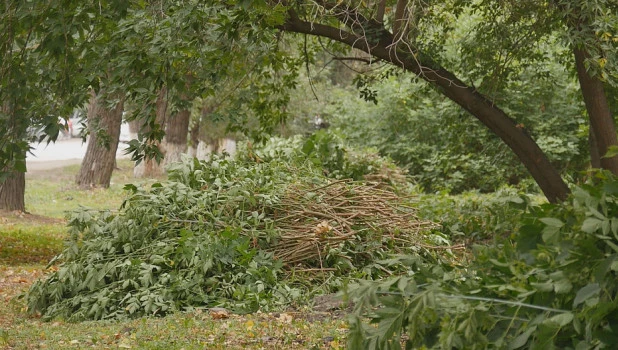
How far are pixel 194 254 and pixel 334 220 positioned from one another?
1.73 m

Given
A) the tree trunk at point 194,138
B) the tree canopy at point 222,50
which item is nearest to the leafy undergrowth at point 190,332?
the tree canopy at point 222,50

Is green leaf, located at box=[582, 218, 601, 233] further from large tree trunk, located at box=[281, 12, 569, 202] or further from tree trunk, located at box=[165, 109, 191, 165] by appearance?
tree trunk, located at box=[165, 109, 191, 165]

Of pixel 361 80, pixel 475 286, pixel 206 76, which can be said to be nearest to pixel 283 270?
pixel 206 76

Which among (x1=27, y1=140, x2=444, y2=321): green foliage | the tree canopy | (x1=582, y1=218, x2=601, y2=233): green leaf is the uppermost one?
the tree canopy

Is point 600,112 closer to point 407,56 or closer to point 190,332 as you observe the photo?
point 407,56

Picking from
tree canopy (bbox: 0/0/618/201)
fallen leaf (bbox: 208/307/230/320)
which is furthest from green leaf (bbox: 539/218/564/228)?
fallen leaf (bbox: 208/307/230/320)

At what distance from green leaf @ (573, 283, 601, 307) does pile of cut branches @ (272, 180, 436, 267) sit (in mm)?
6003

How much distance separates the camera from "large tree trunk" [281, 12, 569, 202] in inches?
426

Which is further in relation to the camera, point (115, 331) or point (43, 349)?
point (115, 331)

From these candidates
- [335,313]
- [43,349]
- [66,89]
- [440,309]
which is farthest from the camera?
[335,313]

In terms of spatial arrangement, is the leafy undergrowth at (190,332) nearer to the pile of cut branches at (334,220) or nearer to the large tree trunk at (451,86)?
the pile of cut branches at (334,220)

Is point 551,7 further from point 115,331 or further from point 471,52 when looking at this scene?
point 115,331

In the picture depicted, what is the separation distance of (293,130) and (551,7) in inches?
891

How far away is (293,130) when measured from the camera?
3331cm
